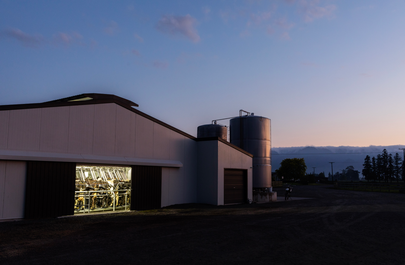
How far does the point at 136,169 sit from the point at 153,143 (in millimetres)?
1973

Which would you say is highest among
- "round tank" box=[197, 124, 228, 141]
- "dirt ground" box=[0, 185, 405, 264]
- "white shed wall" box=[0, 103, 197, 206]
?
"round tank" box=[197, 124, 228, 141]

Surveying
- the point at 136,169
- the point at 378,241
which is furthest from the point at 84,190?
the point at 378,241

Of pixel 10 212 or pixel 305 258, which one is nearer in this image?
pixel 305 258

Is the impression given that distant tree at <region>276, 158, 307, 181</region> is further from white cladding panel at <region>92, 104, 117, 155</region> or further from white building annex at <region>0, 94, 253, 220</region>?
white cladding panel at <region>92, 104, 117, 155</region>

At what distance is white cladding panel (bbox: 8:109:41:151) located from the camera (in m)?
12.6

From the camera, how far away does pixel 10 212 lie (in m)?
12.4

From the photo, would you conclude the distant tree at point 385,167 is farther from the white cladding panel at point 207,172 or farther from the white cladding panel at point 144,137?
the white cladding panel at point 144,137

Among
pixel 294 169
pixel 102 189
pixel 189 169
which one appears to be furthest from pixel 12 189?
pixel 294 169

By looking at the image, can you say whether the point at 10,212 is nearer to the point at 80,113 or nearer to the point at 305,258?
the point at 80,113

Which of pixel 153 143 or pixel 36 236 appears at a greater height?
pixel 153 143

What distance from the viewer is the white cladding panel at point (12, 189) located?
1225 centimetres

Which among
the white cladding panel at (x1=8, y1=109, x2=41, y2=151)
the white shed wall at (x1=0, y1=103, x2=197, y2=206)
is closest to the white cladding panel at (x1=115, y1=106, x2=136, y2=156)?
the white shed wall at (x1=0, y1=103, x2=197, y2=206)

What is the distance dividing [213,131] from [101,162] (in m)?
16.2

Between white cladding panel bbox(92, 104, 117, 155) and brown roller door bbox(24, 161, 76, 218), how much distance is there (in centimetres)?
165
